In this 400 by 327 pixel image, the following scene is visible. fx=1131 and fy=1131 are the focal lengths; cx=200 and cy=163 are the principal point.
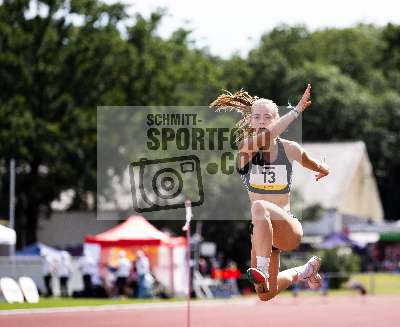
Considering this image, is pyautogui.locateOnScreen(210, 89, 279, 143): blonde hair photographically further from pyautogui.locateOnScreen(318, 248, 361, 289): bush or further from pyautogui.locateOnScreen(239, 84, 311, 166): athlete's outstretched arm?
pyautogui.locateOnScreen(318, 248, 361, 289): bush

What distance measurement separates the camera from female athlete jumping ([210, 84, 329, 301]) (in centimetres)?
1087

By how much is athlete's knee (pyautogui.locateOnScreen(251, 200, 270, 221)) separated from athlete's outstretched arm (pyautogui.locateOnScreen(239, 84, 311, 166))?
0.43 meters

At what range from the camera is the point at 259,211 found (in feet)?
35.7

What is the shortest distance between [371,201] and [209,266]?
35784 mm

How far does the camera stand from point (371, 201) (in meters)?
83.2

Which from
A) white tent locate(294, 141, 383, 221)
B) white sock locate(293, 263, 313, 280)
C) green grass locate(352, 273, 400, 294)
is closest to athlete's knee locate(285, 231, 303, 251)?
white sock locate(293, 263, 313, 280)

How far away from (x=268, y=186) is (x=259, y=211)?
332mm

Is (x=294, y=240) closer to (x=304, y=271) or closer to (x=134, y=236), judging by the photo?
(x=304, y=271)

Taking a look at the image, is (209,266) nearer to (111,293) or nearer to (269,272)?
(111,293)

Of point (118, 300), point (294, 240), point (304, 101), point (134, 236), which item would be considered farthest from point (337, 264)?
point (304, 101)

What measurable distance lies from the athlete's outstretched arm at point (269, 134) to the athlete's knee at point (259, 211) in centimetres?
43

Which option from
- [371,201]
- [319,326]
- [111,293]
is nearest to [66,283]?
[111,293]

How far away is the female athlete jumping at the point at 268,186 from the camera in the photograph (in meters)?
10.9

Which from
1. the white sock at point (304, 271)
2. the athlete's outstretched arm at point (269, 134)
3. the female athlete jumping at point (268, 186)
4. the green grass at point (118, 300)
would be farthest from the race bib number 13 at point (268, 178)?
the green grass at point (118, 300)
